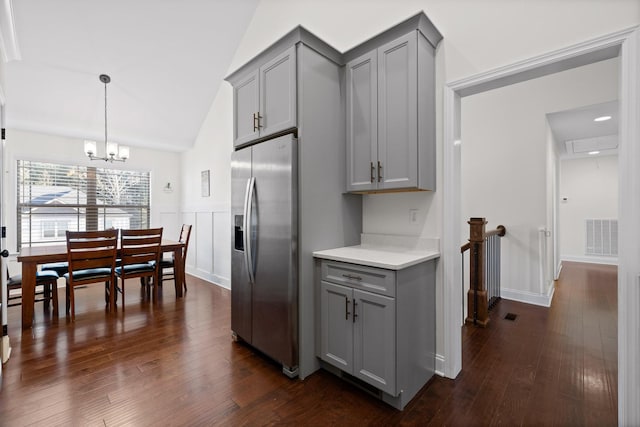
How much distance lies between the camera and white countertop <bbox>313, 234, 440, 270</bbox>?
1854mm

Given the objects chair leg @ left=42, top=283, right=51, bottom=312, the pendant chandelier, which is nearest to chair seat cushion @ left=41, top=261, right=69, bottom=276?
chair leg @ left=42, top=283, right=51, bottom=312

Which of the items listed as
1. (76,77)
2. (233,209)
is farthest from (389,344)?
(76,77)

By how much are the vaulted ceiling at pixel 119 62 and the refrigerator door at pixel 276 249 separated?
2809 mm

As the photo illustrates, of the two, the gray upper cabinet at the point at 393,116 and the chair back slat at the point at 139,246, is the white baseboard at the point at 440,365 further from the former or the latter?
the chair back slat at the point at 139,246

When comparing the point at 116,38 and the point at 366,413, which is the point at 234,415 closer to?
the point at 366,413

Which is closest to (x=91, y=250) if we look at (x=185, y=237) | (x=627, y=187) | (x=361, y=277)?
(x=185, y=237)

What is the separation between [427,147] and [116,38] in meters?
4.15

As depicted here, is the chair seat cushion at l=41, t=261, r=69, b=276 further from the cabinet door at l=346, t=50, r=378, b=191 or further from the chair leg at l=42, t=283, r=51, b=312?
the cabinet door at l=346, t=50, r=378, b=191

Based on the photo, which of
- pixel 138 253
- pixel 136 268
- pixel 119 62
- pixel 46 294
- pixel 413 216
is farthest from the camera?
pixel 119 62

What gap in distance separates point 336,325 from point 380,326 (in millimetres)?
376

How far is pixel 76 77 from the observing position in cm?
403

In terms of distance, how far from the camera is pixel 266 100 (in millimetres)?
2404

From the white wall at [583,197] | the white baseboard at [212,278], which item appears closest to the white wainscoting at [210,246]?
the white baseboard at [212,278]

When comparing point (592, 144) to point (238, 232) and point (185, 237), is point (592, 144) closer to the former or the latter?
point (238, 232)
